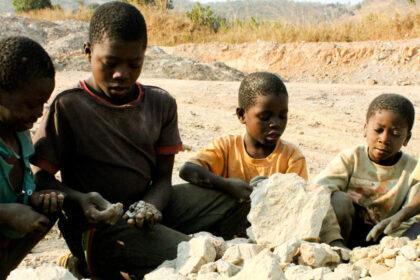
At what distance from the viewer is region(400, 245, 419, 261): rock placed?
112 inches

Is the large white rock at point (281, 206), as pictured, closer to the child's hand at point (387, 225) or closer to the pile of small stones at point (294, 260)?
the pile of small stones at point (294, 260)

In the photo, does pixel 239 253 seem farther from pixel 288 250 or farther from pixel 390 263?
pixel 390 263

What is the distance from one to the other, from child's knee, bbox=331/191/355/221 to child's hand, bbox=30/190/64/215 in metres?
1.40

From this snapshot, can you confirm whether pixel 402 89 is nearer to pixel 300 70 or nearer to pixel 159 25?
pixel 300 70

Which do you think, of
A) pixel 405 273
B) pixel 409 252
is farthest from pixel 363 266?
pixel 405 273

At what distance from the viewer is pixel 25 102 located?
2.74 m

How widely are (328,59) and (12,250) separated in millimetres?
14946

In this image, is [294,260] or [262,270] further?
[294,260]

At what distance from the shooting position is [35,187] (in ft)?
9.87

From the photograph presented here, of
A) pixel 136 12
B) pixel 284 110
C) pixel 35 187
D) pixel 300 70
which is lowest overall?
pixel 300 70

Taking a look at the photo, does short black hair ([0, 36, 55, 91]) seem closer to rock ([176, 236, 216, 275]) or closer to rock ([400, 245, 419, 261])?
rock ([176, 236, 216, 275])

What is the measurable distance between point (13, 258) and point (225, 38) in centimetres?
1702

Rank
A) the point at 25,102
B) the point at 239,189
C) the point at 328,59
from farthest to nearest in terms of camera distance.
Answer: the point at 328,59 < the point at 239,189 < the point at 25,102

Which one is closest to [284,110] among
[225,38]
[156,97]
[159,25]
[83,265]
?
[156,97]
